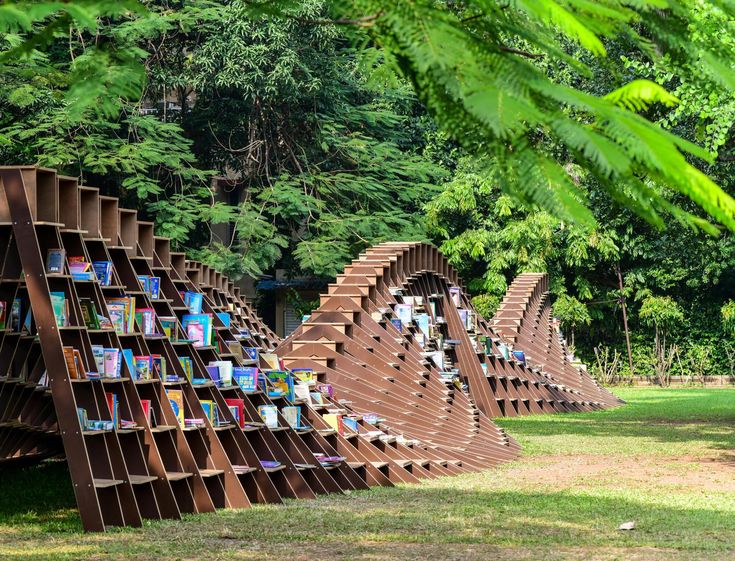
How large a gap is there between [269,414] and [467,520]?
8.74 feet

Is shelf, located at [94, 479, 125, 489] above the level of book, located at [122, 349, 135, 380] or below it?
below

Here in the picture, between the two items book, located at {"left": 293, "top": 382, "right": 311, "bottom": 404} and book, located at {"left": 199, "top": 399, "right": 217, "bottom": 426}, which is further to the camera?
book, located at {"left": 293, "top": 382, "right": 311, "bottom": 404}

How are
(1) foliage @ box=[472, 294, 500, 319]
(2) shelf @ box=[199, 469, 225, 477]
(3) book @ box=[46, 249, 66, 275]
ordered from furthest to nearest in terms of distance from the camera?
1. (1) foliage @ box=[472, 294, 500, 319]
2. (2) shelf @ box=[199, 469, 225, 477]
3. (3) book @ box=[46, 249, 66, 275]

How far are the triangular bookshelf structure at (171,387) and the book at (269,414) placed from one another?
0.01m

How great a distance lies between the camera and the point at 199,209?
29.4 m

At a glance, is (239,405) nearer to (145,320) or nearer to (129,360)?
(145,320)

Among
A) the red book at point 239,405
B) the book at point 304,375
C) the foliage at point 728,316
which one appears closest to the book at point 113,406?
the red book at point 239,405

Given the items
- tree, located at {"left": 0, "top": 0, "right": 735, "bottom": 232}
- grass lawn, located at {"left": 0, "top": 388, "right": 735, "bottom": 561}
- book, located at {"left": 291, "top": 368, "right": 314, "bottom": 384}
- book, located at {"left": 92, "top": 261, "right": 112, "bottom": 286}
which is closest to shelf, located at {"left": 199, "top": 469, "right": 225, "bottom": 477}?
grass lawn, located at {"left": 0, "top": 388, "right": 735, "bottom": 561}

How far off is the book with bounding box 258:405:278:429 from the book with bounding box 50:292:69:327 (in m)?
2.70

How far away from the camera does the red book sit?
11.4 meters

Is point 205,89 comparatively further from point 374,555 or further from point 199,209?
point 374,555

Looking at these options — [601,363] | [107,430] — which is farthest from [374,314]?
[601,363]

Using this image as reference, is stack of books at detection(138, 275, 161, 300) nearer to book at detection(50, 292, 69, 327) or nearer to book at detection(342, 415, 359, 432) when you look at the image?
book at detection(50, 292, 69, 327)

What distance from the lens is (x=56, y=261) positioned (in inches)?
376
